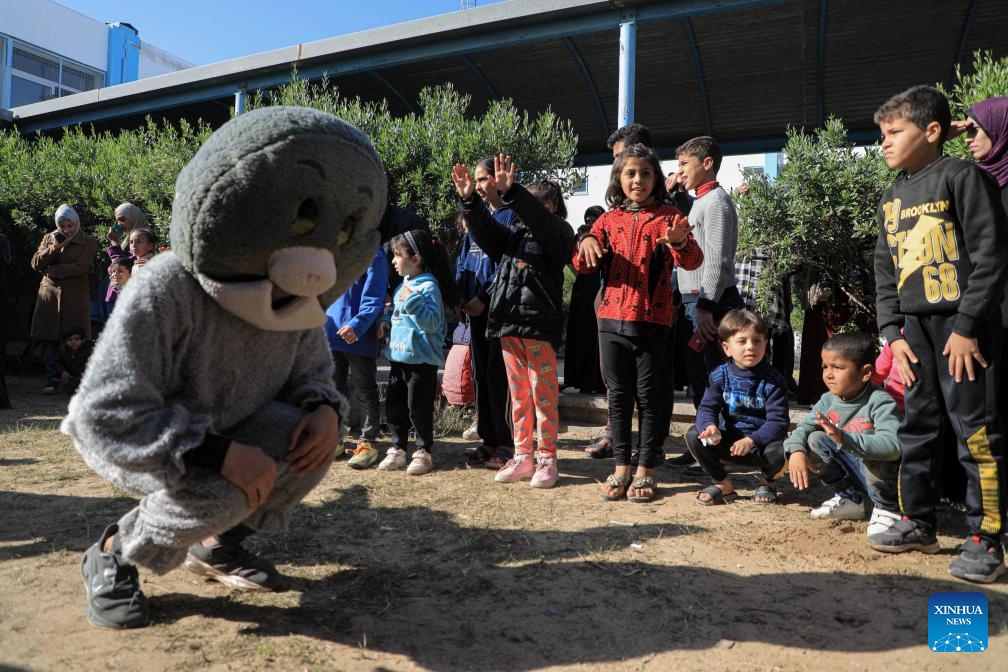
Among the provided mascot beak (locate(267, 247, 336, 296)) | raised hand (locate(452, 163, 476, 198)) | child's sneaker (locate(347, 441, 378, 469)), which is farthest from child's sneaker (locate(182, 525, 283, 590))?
raised hand (locate(452, 163, 476, 198))

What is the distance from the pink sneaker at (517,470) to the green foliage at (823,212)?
2.55 meters

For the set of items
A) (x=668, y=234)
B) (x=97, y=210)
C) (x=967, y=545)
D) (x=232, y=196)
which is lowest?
(x=967, y=545)

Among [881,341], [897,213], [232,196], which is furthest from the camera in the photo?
[881,341]

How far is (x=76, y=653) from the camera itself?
85.3 inches

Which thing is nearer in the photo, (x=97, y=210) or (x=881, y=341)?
(x=881, y=341)

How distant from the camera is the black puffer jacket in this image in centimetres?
421

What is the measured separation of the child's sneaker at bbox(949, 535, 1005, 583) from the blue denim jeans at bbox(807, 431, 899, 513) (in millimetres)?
416

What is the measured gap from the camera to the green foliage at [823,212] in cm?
513

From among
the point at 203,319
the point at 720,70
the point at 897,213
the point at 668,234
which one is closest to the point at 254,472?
the point at 203,319

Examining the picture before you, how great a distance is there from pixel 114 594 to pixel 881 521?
322 centimetres

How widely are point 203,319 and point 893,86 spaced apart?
1048cm

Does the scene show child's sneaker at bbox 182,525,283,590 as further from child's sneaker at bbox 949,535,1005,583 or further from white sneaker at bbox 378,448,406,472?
child's sneaker at bbox 949,535,1005,583

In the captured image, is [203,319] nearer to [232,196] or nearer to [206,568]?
[232,196]

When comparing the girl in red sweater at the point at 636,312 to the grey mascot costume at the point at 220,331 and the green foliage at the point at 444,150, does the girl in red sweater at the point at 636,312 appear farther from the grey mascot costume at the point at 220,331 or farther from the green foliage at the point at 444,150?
the green foliage at the point at 444,150
